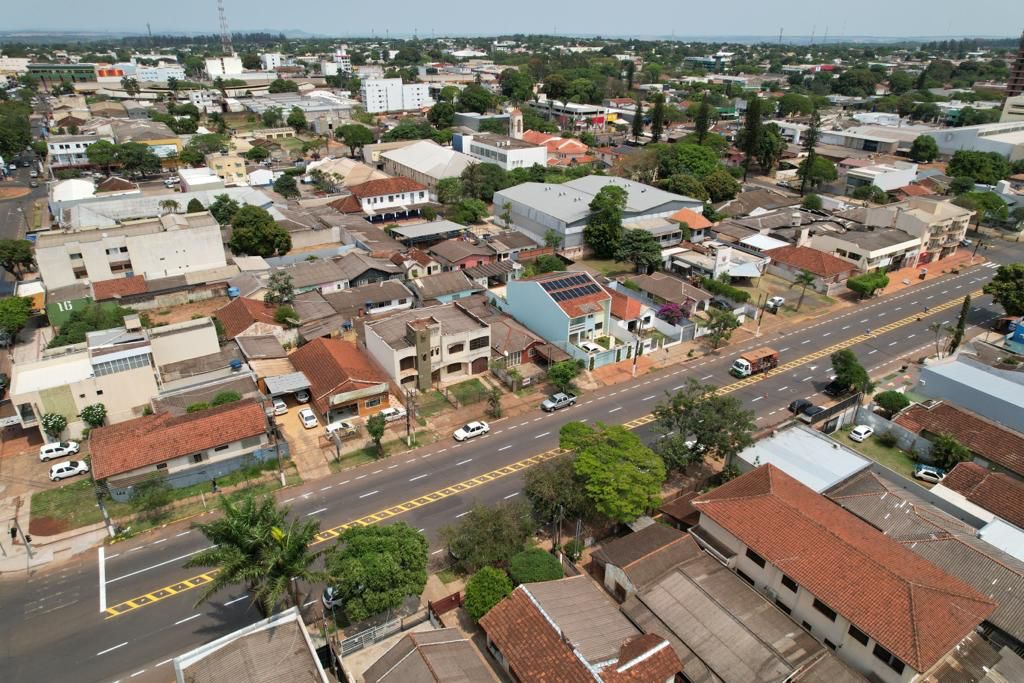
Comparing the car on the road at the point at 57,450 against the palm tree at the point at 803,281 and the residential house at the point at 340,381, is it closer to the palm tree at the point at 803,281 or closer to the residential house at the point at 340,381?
the residential house at the point at 340,381

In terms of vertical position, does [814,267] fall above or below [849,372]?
above

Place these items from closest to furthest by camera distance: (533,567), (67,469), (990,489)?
(533,567) → (990,489) → (67,469)

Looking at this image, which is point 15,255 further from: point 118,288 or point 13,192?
point 13,192

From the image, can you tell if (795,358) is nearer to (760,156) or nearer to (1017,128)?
(760,156)

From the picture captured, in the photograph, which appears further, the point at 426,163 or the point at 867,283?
the point at 426,163

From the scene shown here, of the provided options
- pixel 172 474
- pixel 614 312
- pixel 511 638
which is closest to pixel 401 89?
pixel 614 312

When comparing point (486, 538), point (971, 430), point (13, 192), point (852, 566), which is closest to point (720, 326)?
point (971, 430)

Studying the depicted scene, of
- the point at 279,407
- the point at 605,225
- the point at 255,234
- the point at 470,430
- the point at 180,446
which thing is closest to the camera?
the point at 180,446

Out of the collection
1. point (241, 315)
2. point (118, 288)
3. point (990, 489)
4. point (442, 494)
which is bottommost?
point (442, 494)
